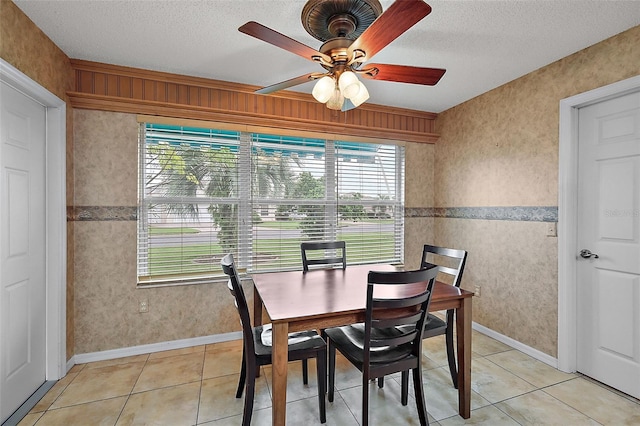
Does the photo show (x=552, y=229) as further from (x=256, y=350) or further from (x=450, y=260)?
(x=256, y=350)

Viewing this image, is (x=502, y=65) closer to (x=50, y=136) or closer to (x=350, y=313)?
(x=350, y=313)

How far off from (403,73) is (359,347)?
1679 mm

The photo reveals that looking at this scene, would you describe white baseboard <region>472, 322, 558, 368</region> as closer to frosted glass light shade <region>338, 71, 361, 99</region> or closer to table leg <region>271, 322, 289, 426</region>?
table leg <region>271, 322, 289, 426</region>

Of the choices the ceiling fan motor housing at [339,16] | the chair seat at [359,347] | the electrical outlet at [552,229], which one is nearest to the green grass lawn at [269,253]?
the chair seat at [359,347]

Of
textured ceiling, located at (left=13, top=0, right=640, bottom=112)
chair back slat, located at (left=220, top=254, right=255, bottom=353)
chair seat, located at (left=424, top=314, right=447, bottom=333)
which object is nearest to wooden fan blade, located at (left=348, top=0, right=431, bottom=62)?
textured ceiling, located at (left=13, top=0, right=640, bottom=112)

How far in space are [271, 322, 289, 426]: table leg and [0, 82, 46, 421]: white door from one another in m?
1.74

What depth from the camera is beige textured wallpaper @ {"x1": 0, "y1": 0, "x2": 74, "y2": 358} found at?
6.05 ft

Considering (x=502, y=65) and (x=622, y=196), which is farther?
(x=502, y=65)

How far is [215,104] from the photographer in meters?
3.03

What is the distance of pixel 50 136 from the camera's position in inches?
93.9

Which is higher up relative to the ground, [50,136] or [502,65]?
[502,65]

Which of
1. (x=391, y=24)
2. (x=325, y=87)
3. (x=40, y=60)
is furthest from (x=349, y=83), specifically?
(x=40, y=60)

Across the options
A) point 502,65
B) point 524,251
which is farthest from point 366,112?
point 524,251

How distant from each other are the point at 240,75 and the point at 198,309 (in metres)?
2.27
